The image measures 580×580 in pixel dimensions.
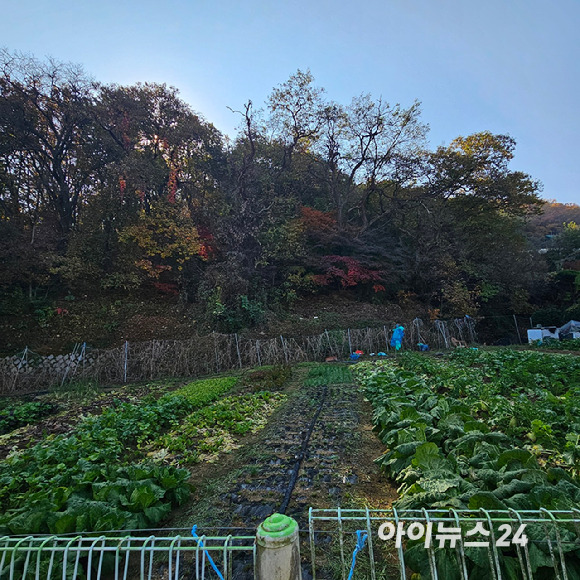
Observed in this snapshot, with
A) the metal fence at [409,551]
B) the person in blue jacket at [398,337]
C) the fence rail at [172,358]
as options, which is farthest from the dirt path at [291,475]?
the person in blue jacket at [398,337]

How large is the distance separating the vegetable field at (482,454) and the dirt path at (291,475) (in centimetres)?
29

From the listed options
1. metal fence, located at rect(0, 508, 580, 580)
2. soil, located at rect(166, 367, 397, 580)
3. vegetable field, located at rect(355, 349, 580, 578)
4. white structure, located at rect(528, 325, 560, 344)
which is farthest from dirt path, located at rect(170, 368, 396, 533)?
white structure, located at rect(528, 325, 560, 344)

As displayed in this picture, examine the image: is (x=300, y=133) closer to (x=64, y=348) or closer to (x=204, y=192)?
(x=204, y=192)

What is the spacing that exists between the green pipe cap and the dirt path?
2.58ft

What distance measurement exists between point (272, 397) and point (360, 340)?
26.1 feet

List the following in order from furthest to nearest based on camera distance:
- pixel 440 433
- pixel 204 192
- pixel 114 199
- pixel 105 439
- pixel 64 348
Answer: pixel 204 192 → pixel 114 199 → pixel 64 348 → pixel 105 439 → pixel 440 433

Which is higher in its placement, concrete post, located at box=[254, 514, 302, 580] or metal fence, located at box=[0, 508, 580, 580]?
concrete post, located at box=[254, 514, 302, 580]

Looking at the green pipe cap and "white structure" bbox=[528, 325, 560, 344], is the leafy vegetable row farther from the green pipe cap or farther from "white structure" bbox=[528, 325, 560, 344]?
"white structure" bbox=[528, 325, 560, 344]

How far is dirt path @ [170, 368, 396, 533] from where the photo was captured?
3.22 meters

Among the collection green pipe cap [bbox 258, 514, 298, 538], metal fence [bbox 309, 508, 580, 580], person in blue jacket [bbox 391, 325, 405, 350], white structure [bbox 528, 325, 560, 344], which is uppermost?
green pipe cap [bbox 258, 514, 298, 538]

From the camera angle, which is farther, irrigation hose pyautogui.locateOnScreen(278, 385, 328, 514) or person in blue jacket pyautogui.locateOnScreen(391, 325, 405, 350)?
person in blue jacket pyautogui.locateOnScreen(391, 325, 405, 350)

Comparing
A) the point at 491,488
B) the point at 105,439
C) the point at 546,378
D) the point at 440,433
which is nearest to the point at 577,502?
the point at 491,488

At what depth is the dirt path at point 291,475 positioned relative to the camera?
3.22 meters

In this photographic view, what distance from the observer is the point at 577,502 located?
7.35ft
